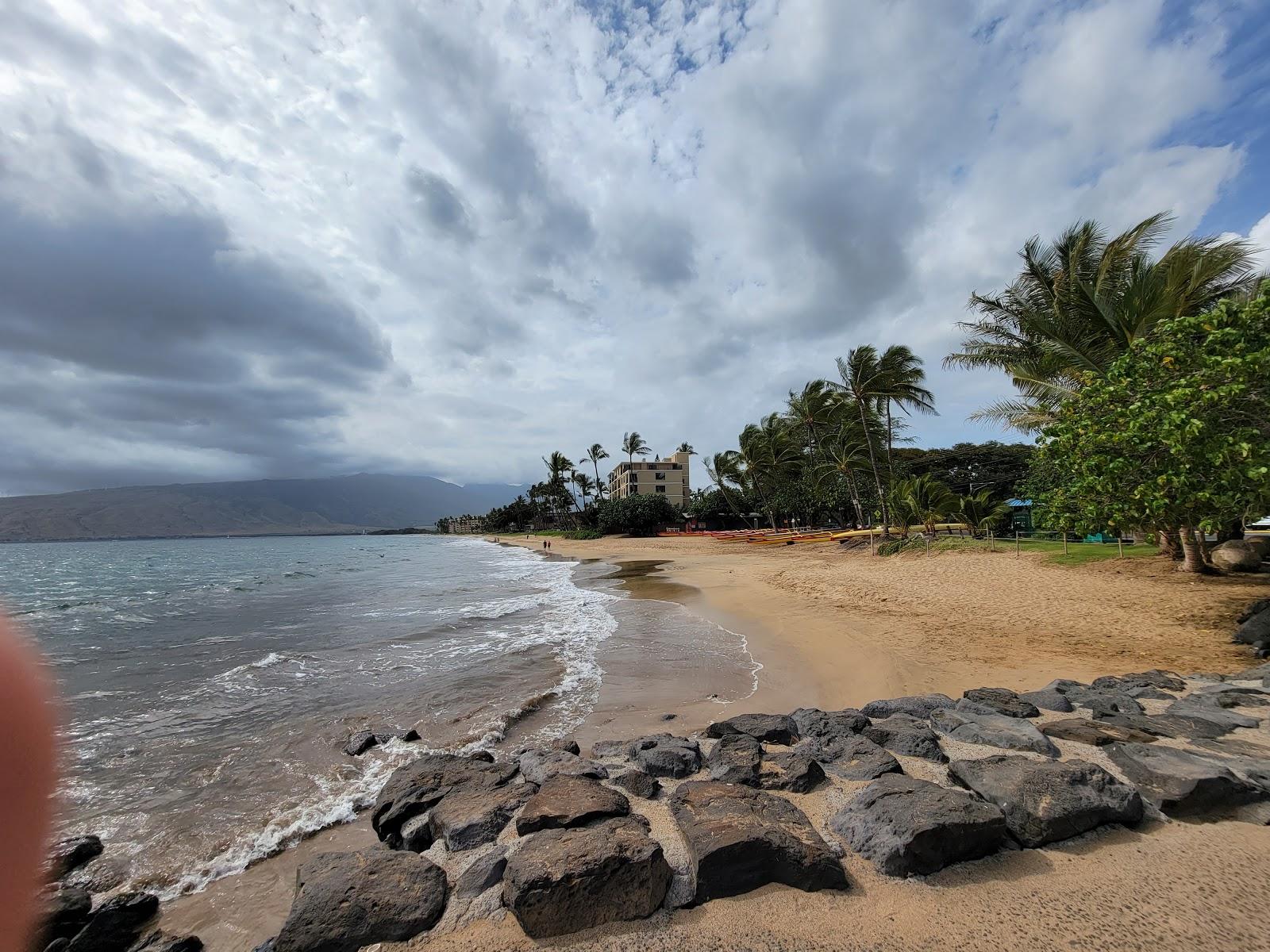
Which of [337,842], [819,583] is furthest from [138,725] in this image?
[819,583]

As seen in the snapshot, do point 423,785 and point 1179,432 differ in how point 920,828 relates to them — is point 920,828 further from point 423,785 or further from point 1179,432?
point 1179,432

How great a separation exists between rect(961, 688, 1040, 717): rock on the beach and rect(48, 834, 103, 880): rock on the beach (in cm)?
759

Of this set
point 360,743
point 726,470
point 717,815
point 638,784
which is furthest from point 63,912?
point 726,470

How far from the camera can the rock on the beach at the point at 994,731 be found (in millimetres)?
4176

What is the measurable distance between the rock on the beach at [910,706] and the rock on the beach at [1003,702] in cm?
23

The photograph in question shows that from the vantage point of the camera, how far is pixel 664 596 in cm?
1658

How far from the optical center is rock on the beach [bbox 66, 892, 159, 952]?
10.1ft

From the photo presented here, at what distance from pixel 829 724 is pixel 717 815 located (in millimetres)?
2231

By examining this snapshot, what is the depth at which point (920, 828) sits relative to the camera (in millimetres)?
2900

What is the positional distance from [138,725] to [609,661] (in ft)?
20.5

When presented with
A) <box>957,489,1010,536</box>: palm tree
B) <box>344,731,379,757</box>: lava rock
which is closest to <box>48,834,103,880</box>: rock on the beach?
<box>344,731,379,757</box>: lava rock

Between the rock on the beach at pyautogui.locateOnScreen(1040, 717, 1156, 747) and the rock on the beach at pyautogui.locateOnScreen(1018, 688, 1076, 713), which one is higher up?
the rock on the beach at pyautogui.locateOnScreen(1040, 717, 1156, 747)

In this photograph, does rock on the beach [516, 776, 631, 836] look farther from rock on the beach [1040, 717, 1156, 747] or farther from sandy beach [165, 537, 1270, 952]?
rock on the beach [1040, 717, 1156, 747]

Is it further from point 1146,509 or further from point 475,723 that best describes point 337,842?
point 1146,509
